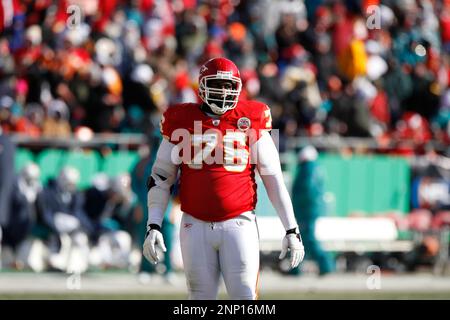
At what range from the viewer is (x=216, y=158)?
7367mm

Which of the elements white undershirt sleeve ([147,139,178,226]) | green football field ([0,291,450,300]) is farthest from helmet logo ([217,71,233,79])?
green football field ([0,291,450,300])

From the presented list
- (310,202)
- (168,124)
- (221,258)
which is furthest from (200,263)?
(310,202)

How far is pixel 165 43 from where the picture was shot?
17.0m

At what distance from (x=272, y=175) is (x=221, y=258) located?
0.64 meters

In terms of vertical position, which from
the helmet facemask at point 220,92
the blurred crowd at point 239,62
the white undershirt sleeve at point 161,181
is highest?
the blurred crowd at point 239,62

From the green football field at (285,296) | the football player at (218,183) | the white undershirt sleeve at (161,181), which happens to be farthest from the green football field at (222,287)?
the football player at (218,183)

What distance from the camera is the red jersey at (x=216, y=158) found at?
734 cm

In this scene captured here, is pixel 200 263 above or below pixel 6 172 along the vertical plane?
below

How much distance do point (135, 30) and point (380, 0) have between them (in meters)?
5.03

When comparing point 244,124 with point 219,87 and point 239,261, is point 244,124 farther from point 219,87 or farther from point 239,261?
point 239,261

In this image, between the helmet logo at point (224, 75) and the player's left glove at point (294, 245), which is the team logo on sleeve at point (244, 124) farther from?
the player's left glove at point (294, 245)

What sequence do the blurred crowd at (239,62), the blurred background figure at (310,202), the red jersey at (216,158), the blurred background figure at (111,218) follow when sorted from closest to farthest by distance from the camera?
the red jersey at (216,158)
the blurred background figure at (310,202)
the blurred background figure at (111,218)
the blurred crowd at (239,62)

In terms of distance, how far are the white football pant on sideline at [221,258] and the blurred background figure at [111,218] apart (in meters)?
7.21

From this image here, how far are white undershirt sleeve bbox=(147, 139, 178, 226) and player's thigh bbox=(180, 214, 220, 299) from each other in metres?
0.28
